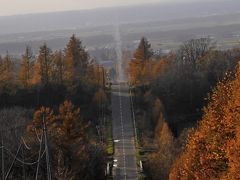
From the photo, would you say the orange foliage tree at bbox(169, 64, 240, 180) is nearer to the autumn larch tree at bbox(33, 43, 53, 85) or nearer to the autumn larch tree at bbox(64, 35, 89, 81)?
the autumn larch tree at bbox(33, 43, 53, 85)

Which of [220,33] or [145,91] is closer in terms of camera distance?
[145,91]

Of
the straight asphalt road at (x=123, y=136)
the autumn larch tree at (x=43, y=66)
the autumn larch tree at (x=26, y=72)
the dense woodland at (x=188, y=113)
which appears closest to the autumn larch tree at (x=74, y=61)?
the autumn larch tree at (x=43, y=66)

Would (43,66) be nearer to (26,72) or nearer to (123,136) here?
(26,72)

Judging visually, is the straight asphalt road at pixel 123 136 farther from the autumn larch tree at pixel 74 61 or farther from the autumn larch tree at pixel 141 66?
the autumn larch tree at pixel 74 61

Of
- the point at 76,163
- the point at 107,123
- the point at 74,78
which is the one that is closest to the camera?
the point at 76,163

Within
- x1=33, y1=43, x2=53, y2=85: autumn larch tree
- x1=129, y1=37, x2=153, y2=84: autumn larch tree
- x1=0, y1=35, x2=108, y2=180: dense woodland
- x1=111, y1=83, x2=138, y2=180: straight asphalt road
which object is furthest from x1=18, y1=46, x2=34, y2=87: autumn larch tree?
x1=129, y1=37, x2=153, y2=84: autumn larch tree

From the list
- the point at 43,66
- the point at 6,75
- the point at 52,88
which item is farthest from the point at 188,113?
the point at 6,75

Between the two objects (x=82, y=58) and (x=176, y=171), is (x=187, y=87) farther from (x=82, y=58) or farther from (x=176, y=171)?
(x=176, y=171)

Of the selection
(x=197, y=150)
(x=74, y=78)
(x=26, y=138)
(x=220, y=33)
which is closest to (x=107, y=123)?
(x=74, y=78)
